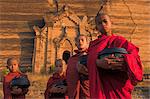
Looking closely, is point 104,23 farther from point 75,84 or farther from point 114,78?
point 75,84

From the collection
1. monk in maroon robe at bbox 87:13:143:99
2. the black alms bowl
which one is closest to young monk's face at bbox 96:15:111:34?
monk in maroon robe at bbox 87:13:143:99

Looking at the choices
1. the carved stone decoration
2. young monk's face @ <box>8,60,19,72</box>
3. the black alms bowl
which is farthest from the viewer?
the carved stone decoration

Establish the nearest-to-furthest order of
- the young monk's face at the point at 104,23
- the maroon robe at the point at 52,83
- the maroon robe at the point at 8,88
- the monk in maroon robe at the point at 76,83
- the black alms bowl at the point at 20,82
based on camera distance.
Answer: the young monk's face at the point at 104,23, the monk in maroon robe at the point at 76,83, the black alms bowl at the point at 20,82, the maroon robe at the point at 52,83, the maroon robe at the point at 8,88

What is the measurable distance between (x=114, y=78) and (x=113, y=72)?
7 cm

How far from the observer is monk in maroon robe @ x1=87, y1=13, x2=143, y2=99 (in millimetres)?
3885

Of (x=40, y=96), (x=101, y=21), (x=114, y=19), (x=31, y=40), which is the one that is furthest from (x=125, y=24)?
(x=101, y=21)

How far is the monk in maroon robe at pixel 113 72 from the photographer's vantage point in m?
3.88

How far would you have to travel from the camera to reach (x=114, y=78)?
13.3ft

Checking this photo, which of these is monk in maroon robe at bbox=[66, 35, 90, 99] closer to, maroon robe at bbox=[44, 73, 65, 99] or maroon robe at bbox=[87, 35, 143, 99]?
maroon robe at bbox=[44, 73, 65, 99]

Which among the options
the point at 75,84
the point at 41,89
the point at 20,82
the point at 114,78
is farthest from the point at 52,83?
Answer: the point at 41,89

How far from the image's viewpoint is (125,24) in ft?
87.2

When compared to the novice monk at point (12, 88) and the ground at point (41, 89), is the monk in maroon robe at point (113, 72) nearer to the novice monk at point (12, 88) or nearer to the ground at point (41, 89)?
the novice monk at point (12, 88)

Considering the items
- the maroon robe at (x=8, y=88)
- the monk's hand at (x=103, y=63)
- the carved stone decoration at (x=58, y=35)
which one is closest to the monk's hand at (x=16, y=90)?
the maroon robe at (x=8, y=88)

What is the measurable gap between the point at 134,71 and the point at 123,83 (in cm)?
25
